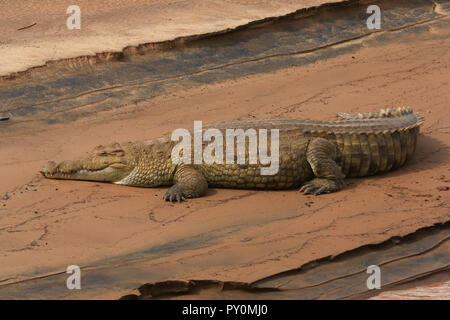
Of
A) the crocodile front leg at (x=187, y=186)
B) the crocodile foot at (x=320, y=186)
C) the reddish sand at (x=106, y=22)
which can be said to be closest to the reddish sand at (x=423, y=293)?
the crocodile foot at (x=320, y=186)

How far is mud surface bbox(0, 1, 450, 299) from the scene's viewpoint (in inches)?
278

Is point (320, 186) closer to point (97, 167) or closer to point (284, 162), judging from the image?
point (284, 162)

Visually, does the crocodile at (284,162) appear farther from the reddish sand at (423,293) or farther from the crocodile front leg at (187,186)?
the reddish sand at (423,293)

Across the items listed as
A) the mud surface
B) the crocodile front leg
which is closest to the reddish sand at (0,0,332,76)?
the mud surface

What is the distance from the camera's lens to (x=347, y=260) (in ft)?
23.8

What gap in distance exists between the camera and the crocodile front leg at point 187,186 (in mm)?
8359

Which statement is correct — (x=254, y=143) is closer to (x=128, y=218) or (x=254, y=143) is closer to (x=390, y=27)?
(x=128, y=218)

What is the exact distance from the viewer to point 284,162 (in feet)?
28.0

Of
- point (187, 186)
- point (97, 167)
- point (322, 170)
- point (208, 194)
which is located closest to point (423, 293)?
point (322, 170)

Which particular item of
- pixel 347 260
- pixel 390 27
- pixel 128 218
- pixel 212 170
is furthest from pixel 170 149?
pixel 390 27

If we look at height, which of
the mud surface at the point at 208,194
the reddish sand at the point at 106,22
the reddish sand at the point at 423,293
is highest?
the reddish sand at the point at 106,22
